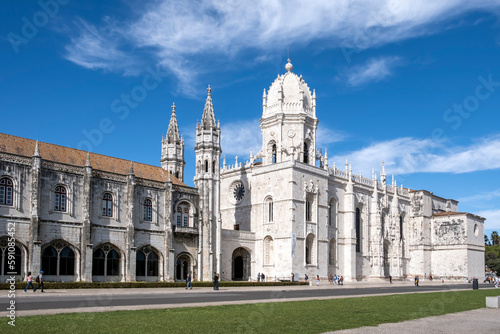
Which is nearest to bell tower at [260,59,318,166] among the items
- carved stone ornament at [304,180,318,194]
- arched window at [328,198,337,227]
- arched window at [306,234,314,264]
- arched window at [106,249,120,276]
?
carved stone ornament at [304,180,318,194]

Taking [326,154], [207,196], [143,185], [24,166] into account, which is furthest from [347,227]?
[24,166]

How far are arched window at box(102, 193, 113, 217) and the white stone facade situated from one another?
96 millimetres

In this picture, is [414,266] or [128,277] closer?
[128,277]

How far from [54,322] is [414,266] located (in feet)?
246

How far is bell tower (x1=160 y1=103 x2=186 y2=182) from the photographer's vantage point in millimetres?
63656

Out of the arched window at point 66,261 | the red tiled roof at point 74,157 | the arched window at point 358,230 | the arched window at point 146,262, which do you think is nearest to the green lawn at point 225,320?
the arched window at point 66,261

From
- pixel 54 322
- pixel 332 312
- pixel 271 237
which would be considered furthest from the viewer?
pixel 271 237

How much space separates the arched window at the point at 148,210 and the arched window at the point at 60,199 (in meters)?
8.28

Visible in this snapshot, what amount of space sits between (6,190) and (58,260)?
7238 millimetres

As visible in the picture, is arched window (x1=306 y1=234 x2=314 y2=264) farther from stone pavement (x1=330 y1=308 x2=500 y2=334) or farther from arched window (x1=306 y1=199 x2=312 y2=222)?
stone pavement (x1=330 y1=308 x2=500 y2=334)

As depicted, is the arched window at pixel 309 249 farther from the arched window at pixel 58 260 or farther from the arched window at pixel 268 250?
the arched window at pixel 58 260

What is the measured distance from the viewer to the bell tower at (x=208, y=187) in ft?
182

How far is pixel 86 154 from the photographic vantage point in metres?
50.7

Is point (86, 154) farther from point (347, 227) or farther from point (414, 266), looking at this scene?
point (414, 266)
